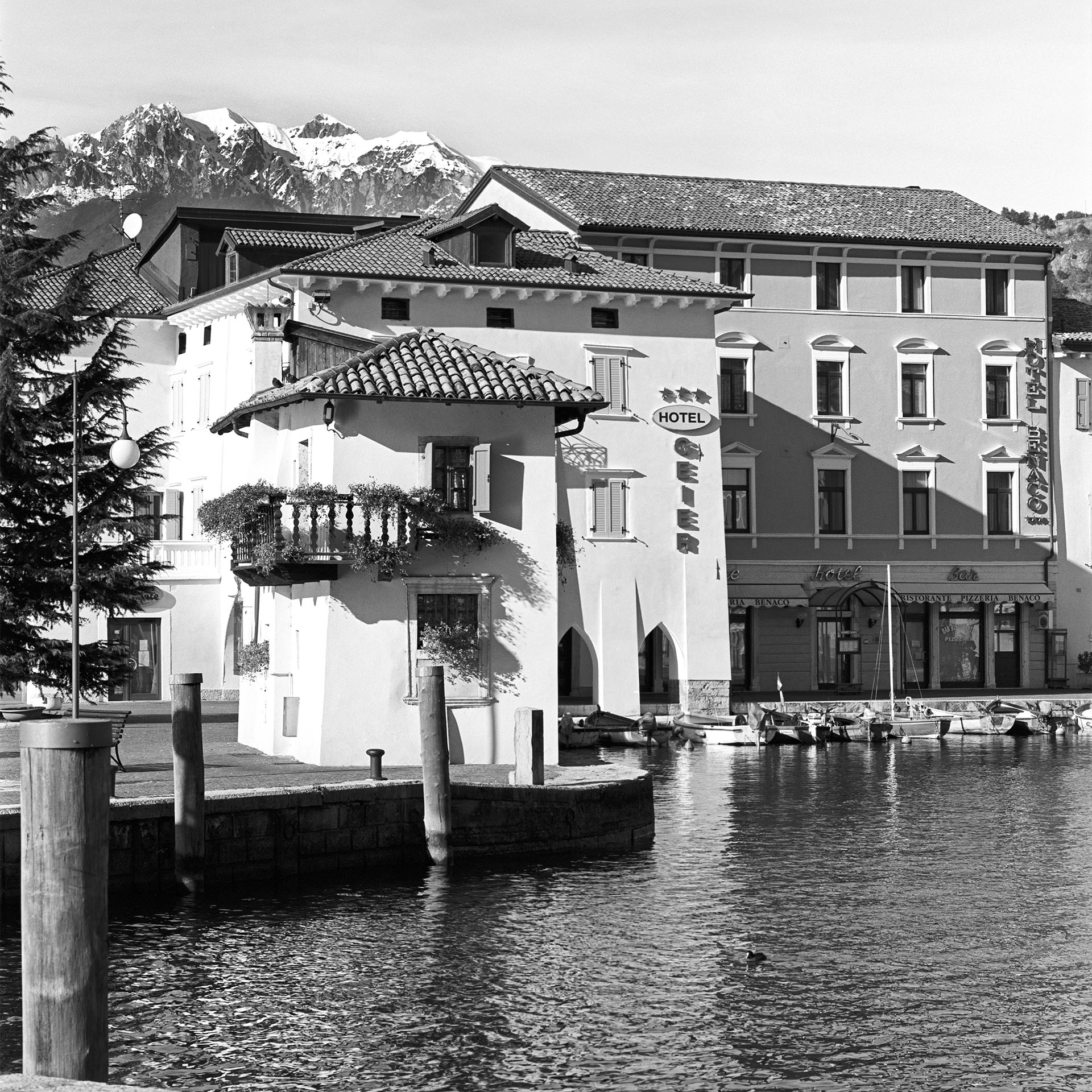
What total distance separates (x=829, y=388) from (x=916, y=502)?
5074 millimetres

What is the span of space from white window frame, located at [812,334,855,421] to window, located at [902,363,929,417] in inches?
79.2

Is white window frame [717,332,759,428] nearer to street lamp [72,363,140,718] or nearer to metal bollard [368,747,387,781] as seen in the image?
street lamp [72,363,140,718]

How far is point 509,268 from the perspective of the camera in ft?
175

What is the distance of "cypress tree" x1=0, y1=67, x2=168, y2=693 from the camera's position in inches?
1220

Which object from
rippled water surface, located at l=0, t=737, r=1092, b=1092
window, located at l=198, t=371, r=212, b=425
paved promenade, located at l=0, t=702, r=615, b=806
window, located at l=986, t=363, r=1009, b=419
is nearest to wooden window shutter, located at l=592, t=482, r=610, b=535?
window, located at l=198, t=371, r=212, b=425

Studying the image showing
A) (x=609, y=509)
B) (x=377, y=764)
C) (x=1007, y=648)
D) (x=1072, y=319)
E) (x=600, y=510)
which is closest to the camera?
(x=377, y=764)

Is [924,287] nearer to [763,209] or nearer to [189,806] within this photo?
[763,209]

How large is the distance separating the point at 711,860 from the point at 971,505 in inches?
1514

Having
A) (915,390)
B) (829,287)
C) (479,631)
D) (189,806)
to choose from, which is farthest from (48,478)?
(915,390)

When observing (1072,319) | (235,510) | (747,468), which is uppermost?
(1072,319)

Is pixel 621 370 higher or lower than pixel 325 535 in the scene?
higher

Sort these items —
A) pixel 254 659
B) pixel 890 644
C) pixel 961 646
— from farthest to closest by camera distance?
pixel 961 646, pixel 890 644, pixel 254 659

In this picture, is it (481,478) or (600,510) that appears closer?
(481,478)

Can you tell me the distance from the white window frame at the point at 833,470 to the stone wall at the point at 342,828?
3479 centimetres
